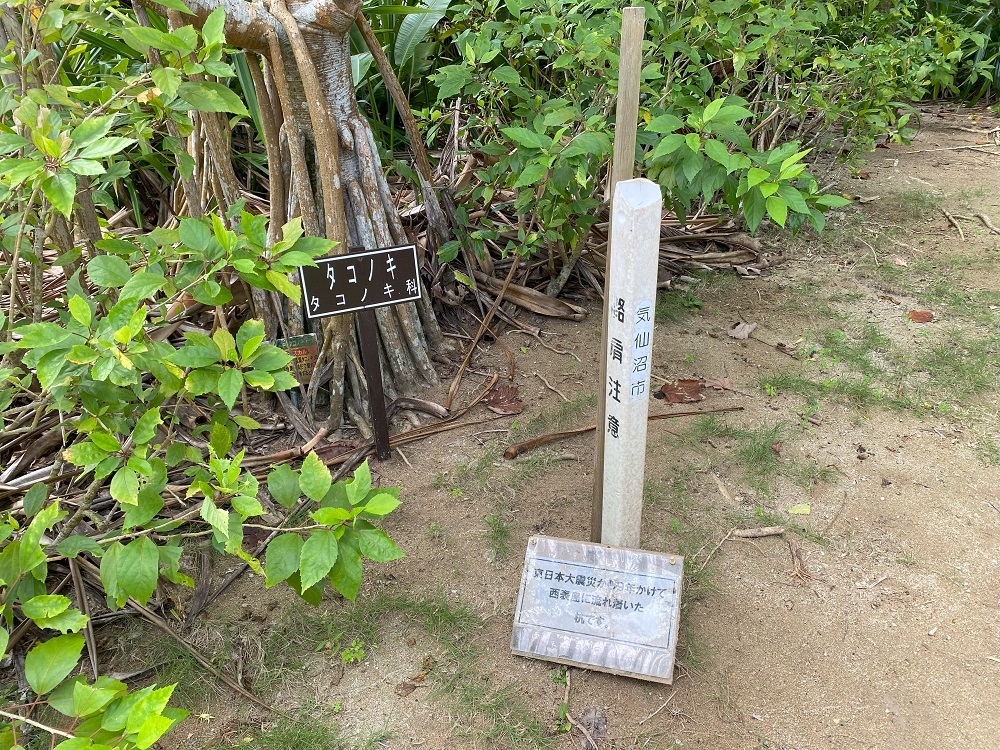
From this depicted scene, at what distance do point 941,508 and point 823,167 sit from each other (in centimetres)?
329

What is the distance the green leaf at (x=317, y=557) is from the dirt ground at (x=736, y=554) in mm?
693

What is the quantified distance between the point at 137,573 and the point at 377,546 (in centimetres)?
51

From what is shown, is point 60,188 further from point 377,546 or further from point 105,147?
point 377,546

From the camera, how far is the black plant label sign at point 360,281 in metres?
2.49

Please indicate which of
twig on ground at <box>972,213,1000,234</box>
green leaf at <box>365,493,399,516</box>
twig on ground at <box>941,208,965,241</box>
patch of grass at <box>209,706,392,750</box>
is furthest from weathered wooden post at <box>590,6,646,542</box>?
twig on ground at <box>972,213,1000,234</box>

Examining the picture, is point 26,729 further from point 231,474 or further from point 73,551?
point 231,474

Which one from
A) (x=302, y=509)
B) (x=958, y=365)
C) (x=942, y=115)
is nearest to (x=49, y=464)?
(x=302, y=509)

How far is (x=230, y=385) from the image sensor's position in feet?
5.04

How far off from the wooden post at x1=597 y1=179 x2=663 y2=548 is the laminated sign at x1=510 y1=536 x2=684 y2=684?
0.30 feet

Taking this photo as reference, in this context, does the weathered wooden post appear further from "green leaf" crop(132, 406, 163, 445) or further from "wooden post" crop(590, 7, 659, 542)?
"green leaf" crop(132, 406, 163, 445)

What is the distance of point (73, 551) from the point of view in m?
1.65

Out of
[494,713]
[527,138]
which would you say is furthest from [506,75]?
[494,713]

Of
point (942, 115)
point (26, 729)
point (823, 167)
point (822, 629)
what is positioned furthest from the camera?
point (942, 115)

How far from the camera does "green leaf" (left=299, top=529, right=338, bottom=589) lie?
1480 millimetres
